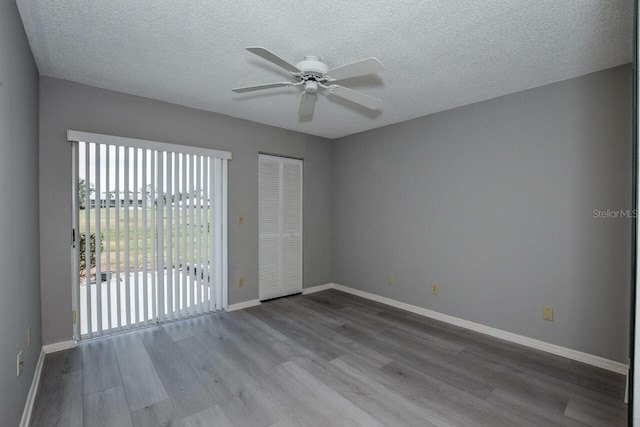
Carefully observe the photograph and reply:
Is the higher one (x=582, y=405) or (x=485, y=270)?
(x=485, y=270)

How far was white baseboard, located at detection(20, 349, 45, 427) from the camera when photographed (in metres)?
1.84

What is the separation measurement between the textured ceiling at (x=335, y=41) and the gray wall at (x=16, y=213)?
13.5 inches

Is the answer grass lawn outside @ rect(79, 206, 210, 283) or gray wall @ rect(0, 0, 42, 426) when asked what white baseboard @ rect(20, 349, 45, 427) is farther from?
grass lawn outside @ rect(79, 206, 210, 283)

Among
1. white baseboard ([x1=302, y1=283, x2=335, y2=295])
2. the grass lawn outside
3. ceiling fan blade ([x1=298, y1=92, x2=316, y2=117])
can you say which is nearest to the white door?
white baseboard ([x1=302, y1=283, x2=335, y2=295])

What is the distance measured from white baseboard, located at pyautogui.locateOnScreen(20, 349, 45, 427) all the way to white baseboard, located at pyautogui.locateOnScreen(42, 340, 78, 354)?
0.55 ft

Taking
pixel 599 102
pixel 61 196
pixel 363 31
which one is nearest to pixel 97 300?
pixel 61 196

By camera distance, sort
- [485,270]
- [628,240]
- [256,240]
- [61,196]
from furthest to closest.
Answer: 1. [256,240]
2. [485,270]
3. [61,196]
4. [628,240]

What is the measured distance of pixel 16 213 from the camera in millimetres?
1824

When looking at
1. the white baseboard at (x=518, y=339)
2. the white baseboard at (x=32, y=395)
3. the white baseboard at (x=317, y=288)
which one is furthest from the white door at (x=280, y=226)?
the white baseboard at (x=32, y=395)

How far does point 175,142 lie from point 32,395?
2.54 m

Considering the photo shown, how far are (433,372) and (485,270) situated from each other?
4.52 ft

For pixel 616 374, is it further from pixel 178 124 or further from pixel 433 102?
pixel 178 124

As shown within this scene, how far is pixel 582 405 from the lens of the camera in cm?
209

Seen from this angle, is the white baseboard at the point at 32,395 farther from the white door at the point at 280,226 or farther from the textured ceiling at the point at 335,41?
the textured ceiling at the point at 335,41
